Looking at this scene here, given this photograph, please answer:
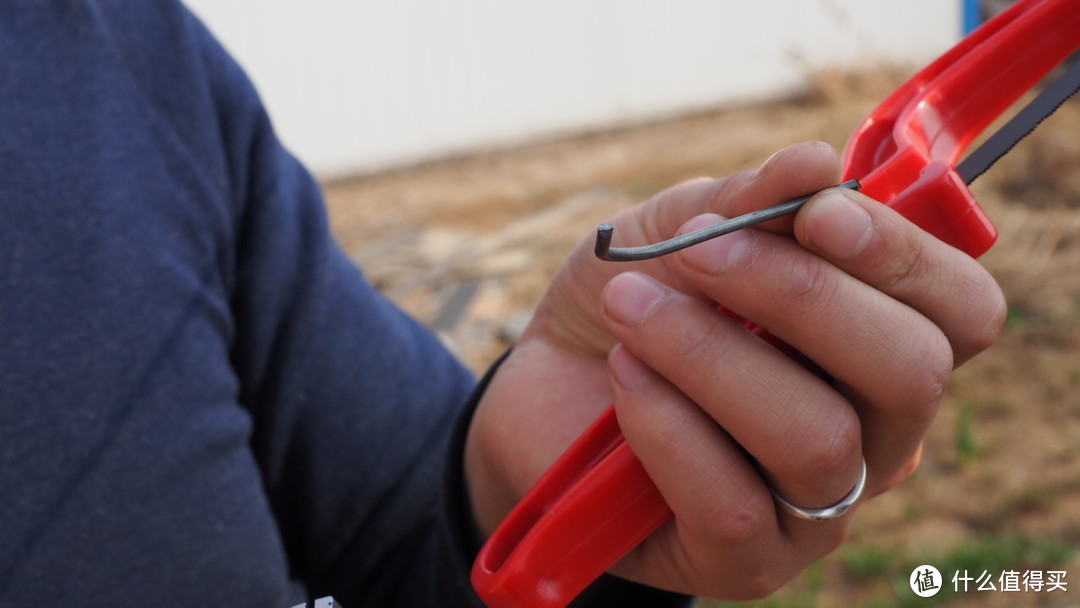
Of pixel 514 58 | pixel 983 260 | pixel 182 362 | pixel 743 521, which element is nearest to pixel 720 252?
pixel 743 521

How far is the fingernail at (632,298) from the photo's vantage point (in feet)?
1.79

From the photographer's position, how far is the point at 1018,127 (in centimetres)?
A: 55

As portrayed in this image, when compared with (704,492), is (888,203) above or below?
above

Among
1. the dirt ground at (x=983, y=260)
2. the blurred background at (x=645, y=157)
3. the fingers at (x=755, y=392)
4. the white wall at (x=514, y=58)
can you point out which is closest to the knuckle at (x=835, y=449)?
the fingers at (x=755, y=392)

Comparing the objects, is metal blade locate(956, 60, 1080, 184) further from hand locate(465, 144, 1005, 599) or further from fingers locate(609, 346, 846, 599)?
fingers locate(609, 346, 846, 599)

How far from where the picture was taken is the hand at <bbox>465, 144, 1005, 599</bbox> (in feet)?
1.61

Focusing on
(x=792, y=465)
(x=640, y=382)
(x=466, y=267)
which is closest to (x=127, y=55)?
(x=640, y=382)

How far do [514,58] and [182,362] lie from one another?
642cm

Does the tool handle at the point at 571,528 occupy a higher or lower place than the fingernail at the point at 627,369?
lower

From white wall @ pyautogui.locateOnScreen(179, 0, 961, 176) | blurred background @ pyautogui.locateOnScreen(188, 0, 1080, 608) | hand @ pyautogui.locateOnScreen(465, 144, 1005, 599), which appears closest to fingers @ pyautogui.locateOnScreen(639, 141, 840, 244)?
hand @ pyautogui.locateOnScreen(465, 144, 1005, 599)

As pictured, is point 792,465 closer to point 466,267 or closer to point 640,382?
point 640,382

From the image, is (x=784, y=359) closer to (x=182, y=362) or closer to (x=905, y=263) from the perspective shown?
(x=905, y=263)

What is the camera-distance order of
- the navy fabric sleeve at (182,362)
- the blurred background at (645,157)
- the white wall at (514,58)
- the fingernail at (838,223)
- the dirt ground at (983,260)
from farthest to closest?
the white wall at (514,58) → the blurred background at (645,157) → the dirt ground at (983,260) → the navy fabric sleeve at (182,362) → the fingernail at (838,223)

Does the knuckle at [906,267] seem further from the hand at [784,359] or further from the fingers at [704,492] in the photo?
the fingers at [704,492]
